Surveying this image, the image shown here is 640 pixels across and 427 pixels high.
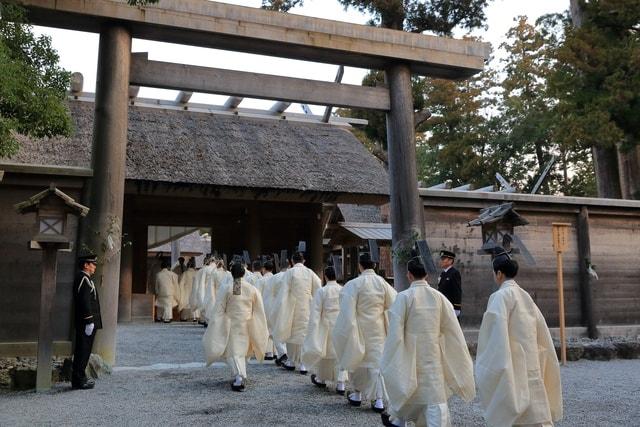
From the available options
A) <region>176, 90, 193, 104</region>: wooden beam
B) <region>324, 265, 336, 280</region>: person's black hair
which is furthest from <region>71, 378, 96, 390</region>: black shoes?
<region>176, 90, 193, 104</region>: wooden beam

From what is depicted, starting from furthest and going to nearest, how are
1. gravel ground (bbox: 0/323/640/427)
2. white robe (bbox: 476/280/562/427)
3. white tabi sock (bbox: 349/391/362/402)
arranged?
white tabi sock (bbox: 349/391/362/402) → gravel ground (bbox: 0/323/640/427) → white robe (bbox: 476/280/562/427)

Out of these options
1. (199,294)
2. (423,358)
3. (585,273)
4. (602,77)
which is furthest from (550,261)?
(199,294)

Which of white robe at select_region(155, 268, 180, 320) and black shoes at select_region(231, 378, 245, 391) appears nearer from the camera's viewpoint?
black shoes at select_region(231, 378, 245, 391)

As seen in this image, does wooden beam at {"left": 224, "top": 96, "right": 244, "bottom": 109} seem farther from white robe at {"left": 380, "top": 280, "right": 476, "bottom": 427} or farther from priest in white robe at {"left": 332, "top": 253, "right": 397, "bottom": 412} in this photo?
white robe at {"left": 380, "top": 280, "right": 476, "bottom": 427}

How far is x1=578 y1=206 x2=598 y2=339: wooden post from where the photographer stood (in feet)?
32.9

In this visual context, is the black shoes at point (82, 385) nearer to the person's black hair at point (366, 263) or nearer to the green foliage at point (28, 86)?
the green foliage at point (28, 86)

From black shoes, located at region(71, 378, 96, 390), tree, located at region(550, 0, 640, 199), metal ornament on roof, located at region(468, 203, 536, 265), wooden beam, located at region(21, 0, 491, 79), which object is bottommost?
black shoes, located at region(71, 378, 96, 390)

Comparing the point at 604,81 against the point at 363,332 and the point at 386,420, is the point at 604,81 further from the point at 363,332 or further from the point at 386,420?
the point at 386,420

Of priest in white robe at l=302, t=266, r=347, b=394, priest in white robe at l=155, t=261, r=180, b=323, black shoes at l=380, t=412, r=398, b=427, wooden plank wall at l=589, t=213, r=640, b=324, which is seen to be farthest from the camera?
priest in white robe at l=155, t=261, r=180, b=323

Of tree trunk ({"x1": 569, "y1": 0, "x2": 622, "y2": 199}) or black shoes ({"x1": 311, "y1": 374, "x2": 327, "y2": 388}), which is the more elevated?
tree trunk ({"x1": 569, "y1": 0, "x2": 622, "y2": 199})

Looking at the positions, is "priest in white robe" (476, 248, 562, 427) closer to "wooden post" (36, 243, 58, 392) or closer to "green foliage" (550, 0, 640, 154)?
"wooden post" (36, 243, 58, 392)

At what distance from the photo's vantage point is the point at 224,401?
5.71 meters

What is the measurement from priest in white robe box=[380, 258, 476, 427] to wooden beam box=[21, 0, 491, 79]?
5307mm

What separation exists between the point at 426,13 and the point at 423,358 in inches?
565
